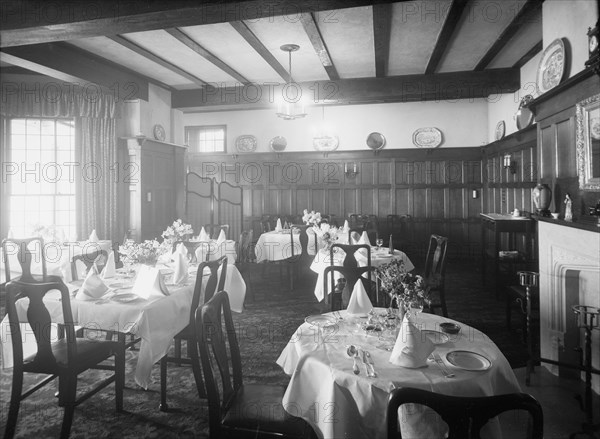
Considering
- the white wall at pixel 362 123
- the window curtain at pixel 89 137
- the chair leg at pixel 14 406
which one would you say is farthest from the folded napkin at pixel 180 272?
the white wall at pixel 362 123

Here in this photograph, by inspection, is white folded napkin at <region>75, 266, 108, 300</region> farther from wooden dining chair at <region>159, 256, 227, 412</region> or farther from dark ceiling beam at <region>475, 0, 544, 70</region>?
dark ceiling beam at <region>475, 0, 544, 70</region>

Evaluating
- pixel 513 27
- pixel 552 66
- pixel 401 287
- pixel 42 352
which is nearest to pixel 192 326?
pixel 42 352

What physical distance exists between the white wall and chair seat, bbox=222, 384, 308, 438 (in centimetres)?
757

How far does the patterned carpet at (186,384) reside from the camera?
2.64 meters

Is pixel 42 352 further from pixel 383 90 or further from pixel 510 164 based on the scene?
pixel 510 164

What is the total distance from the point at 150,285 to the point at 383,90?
18.8ft

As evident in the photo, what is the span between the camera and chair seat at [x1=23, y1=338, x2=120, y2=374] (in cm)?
261

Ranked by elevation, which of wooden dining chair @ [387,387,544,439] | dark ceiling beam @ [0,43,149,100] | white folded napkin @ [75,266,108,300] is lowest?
wooden dining chair @ [387,387,544,439]

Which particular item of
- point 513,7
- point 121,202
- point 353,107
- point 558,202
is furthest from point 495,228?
point 121,202

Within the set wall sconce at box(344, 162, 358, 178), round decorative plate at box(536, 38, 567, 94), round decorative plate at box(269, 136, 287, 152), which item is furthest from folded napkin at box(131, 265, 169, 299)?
round decorative plate at box(269, 136, 287, 152)

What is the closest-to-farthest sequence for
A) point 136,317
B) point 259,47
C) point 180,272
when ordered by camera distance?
point 136,317, point 180,272, point 259,47

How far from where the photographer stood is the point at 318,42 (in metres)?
5.43

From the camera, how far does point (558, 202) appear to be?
12.0ft

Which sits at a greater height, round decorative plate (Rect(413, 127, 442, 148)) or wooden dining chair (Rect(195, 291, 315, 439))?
round decorative plate (Rect(413, 127, 442, 148))
